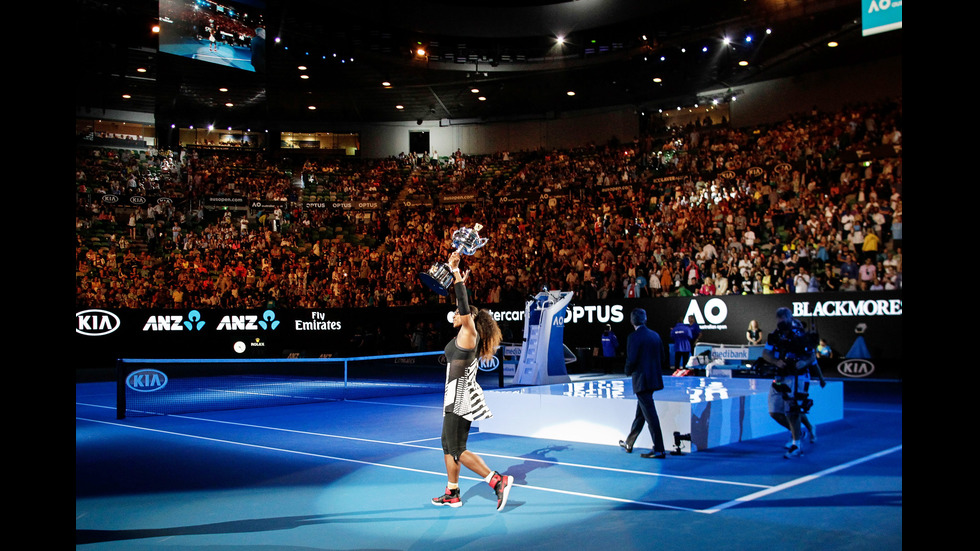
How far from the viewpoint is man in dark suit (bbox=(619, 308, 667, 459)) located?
31.7ft

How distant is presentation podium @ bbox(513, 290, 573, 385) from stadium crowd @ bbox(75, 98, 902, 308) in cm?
658

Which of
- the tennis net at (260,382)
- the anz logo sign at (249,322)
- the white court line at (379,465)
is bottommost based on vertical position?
the tennis net at (260,382)

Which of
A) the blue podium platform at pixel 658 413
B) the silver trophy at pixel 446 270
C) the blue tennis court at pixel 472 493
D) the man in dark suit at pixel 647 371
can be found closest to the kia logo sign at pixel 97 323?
the blue tennis court at pixel 472 493

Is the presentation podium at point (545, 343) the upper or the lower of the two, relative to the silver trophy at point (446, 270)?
lower

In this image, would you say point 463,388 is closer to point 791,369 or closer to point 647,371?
point 647,371

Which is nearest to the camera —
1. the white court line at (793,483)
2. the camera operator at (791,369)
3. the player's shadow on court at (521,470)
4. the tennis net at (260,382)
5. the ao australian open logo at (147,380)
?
the white court line at (793,483)

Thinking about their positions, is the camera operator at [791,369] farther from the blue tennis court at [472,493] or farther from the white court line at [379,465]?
the white court line at [379,465]

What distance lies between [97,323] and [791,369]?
78.8ft

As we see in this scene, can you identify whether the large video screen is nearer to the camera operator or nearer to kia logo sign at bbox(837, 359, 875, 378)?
kia logo sign at bbox(837, 359, 875, 378)

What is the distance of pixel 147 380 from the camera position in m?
17.3

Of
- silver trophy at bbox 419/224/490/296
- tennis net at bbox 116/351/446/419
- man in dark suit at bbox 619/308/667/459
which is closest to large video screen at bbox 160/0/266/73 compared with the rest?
tennis net at bbox 116/351/446/419

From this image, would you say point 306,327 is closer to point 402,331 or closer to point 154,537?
point 402,331

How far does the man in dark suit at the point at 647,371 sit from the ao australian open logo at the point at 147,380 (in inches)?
429

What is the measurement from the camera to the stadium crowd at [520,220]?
2425 centimetres
